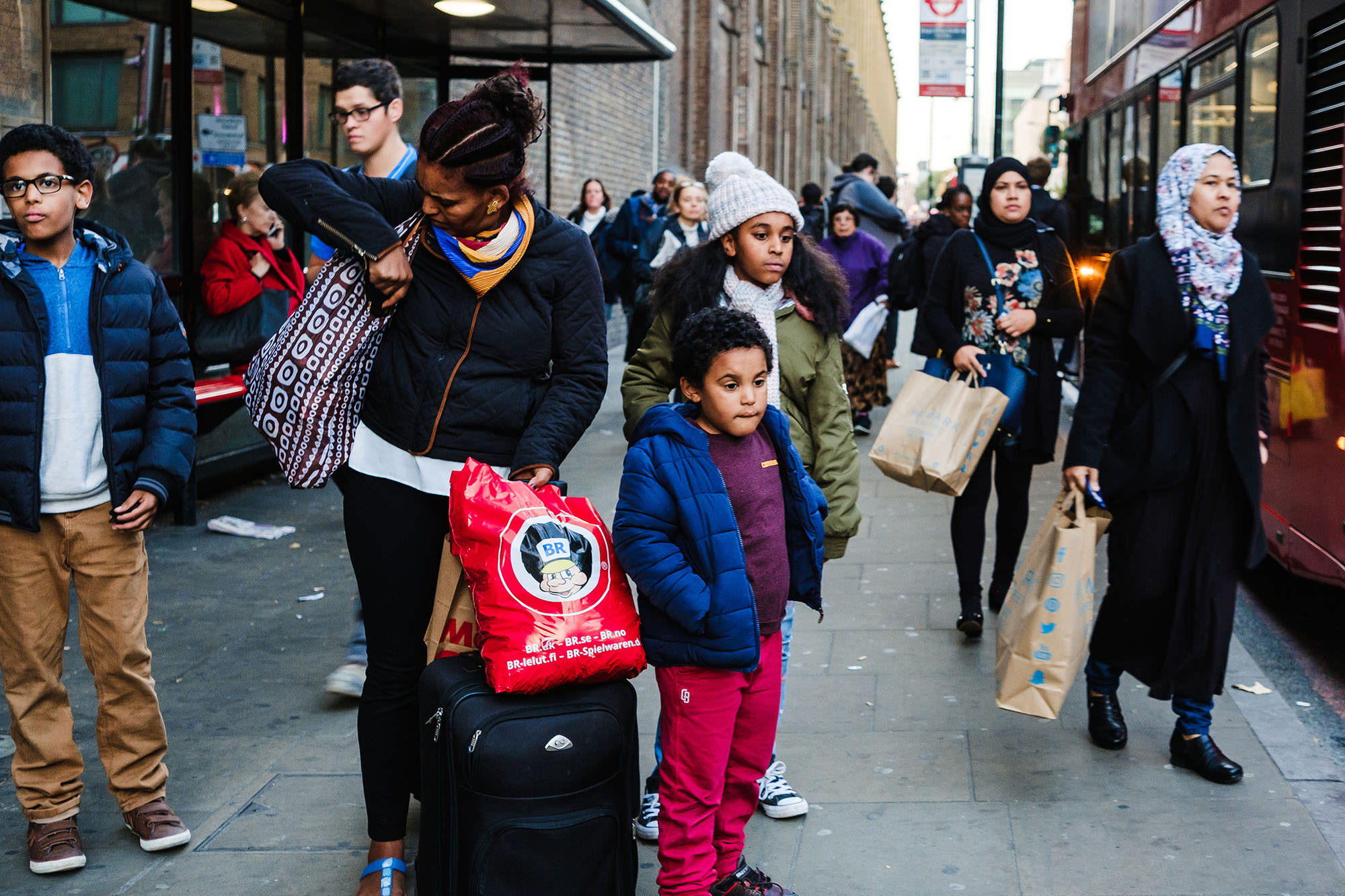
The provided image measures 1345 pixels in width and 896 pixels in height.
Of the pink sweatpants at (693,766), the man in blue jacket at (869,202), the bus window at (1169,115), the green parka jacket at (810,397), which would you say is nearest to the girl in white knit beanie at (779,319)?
the green parka jacket at (810,397)

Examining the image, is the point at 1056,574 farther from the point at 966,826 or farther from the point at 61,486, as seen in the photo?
the point at 61,486

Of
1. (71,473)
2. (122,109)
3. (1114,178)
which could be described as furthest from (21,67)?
(1114,178)

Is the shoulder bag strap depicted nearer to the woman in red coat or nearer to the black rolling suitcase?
the black rolling suitcase

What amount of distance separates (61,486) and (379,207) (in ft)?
3.89

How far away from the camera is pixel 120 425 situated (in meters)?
3.76

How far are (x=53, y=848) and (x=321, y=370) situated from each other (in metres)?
1.56

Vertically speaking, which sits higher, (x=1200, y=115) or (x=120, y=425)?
(x=1200, y=115)

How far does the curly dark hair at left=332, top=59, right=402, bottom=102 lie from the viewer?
4.50 metres

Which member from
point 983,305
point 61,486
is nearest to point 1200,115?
point 983,305

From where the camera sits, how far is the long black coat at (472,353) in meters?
3.26

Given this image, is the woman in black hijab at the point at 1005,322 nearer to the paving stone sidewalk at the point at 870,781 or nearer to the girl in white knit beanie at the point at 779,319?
the paving stone sidewalk at the point at 870,781

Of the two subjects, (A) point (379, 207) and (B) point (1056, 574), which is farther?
(B) point (1056, 574)

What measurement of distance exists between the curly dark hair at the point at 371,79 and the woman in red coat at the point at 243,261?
11.5 ft

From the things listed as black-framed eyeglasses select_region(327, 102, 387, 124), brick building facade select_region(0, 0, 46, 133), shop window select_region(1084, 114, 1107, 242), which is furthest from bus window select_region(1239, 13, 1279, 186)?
A: brick building facade select_region(0, 0, 46, 133)
